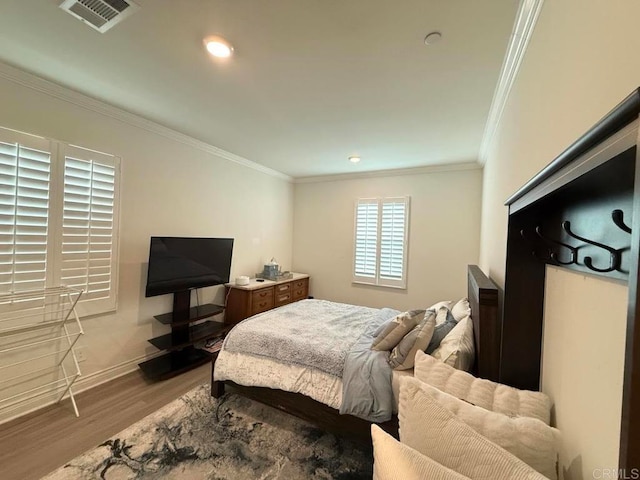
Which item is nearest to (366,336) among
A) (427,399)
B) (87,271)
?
(427,399)

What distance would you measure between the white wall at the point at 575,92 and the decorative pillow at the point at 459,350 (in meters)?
0.50

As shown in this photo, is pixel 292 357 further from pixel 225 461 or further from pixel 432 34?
pixel 432 34

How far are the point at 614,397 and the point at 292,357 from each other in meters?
1.85

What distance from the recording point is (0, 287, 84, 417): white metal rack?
213 centimetres

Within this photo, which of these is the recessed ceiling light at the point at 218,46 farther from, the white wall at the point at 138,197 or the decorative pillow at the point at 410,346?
the decorative pillow at the point at 410,346

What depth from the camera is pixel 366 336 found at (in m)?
2.40

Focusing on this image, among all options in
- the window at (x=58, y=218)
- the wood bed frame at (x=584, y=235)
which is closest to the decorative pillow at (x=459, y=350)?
the wood bed frame at (x=584, y=235)

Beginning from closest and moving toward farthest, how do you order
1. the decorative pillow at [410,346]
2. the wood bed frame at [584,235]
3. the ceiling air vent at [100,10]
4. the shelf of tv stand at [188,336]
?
the wood bed frame at [584,235], the ceiling air vent at [100,10], the decorative pillow at [410,346], the shelf of tv stand at [188,336]

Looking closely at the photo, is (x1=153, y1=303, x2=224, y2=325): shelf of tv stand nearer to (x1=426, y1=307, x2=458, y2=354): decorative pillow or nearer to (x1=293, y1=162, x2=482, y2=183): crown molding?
(x1=426, y1=307, x2=458, y2=354): decorative pillow

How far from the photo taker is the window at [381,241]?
4.47 metres

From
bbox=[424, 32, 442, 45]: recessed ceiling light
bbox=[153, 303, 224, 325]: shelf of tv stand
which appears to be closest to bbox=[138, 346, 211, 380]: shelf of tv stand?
bbox=[153, 303, 224, 325]: shelf of tv stand

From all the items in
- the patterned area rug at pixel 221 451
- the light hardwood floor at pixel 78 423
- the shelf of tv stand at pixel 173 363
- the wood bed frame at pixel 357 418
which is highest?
the wood bed frame at pixel 357 418

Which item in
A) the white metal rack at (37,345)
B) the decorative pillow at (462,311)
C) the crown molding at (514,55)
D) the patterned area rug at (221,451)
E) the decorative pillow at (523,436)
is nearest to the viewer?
the decorative pillow at (523,436)

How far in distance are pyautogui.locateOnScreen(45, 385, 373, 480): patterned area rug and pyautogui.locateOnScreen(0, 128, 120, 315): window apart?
4.29 feet
